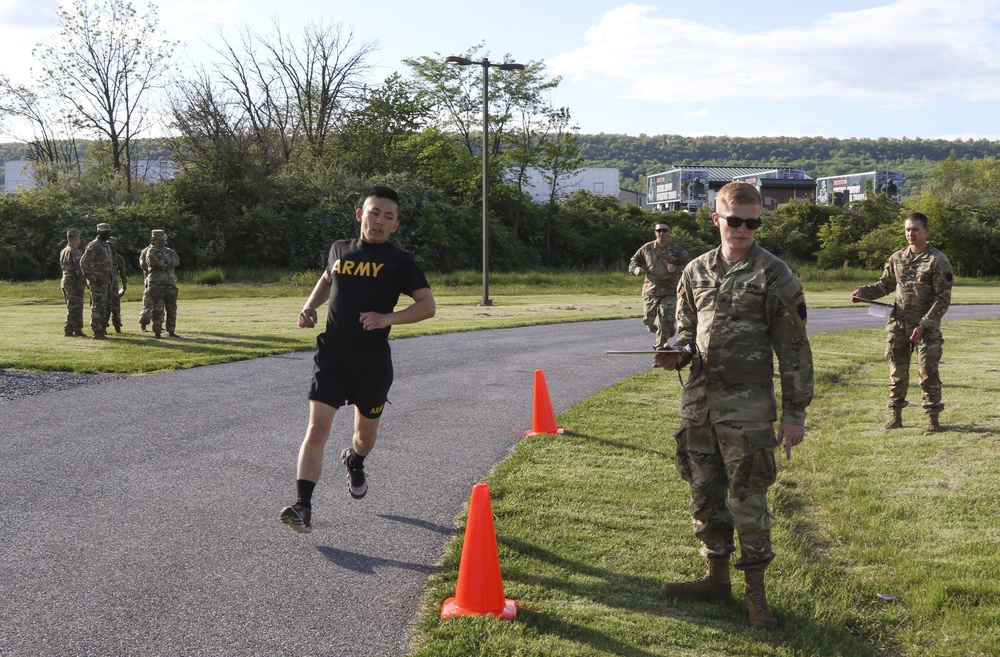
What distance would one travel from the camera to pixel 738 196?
418cm

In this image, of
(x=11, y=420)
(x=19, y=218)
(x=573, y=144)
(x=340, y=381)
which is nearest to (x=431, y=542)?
(x=340, y=381)

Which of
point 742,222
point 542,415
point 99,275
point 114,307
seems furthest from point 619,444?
point 114,307

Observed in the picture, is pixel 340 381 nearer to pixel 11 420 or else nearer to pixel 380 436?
pixel 380 436

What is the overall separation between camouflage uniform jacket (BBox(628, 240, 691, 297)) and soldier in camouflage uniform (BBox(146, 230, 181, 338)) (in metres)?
8.98

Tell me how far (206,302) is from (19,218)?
15.8m

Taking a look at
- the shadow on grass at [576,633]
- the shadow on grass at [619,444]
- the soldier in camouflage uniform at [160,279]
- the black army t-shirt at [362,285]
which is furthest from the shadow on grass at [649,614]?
the soldier in camouflage uniform at [160,279]

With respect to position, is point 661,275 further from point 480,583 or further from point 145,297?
point 145,297

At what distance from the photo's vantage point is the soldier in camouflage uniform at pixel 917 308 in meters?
8.84

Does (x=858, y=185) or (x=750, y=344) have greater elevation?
(x=858, y=185)

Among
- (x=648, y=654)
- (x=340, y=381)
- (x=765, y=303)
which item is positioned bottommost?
(x=648, y=654)

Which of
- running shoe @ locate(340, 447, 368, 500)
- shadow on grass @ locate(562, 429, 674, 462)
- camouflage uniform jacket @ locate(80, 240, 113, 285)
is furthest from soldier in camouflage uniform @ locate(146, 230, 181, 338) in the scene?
running shoe @ locate(340, 447, 368, 500)

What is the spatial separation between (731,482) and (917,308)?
571 centimetres

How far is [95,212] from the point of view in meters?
42.4

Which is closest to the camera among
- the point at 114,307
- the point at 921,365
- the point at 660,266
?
the point at 921,365
